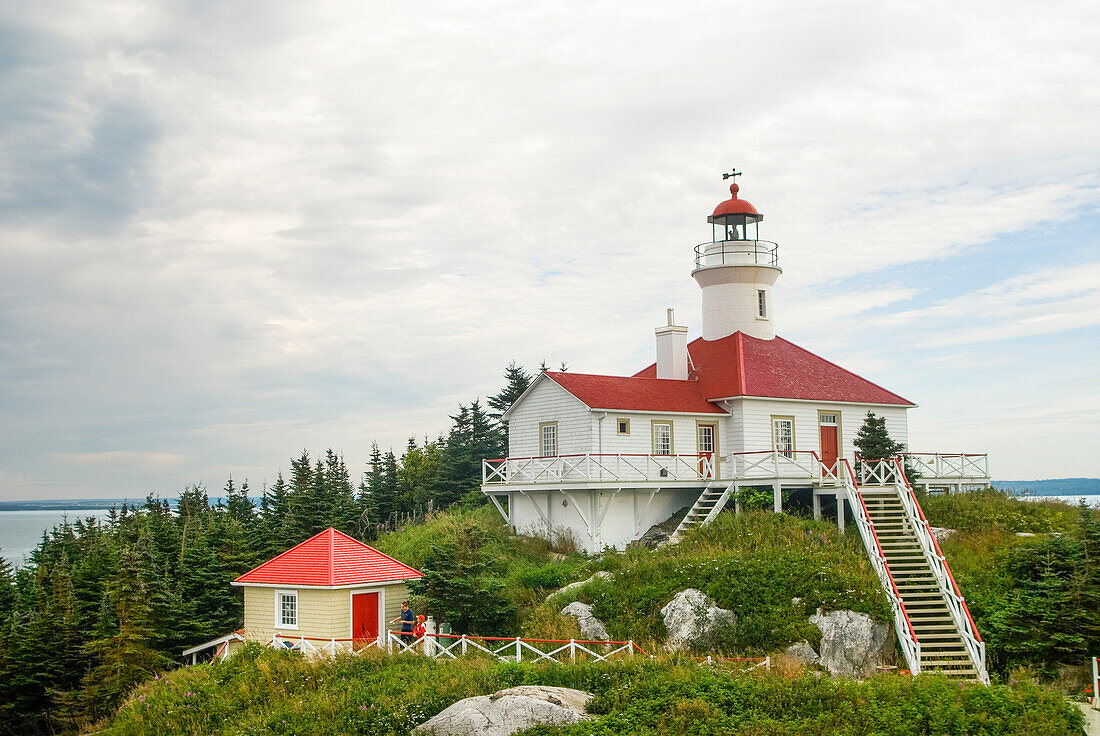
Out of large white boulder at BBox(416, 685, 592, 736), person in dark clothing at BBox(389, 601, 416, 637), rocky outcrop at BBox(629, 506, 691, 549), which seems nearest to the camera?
large white boulder at BBox(416, 685, 592, 736)

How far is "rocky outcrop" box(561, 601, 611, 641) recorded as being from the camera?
21.5m

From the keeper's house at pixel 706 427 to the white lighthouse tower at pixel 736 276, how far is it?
1.7 inches

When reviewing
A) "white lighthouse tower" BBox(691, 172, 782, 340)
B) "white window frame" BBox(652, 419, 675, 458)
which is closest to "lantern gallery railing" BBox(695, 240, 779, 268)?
"white lighthouse tower" BBox(691, 172, 782, 340)

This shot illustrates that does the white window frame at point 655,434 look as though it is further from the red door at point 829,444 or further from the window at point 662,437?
the red door at point 829,444

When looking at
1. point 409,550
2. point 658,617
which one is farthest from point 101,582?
point 658,617

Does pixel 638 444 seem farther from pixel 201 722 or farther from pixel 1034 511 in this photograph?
pixel 201 722

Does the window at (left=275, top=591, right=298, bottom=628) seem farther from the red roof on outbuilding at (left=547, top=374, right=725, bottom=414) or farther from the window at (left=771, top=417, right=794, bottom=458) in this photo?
the window at (left=771, top=417, right=794, bottom=458)

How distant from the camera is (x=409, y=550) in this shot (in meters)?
30.4

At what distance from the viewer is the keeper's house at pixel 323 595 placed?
2341cm

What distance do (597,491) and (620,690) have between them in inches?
481

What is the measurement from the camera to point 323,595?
77.2ft

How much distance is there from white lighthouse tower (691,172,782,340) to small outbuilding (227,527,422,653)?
15511 mm

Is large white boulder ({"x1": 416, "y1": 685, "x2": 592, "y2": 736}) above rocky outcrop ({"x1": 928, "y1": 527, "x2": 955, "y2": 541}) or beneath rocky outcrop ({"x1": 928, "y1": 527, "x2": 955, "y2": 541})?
beneath

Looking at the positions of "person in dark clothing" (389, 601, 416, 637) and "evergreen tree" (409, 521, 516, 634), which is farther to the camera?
"evergreen tree" (409, 521, 516, 634)
